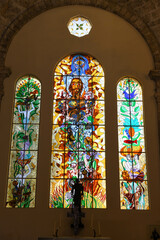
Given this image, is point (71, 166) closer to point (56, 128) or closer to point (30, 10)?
point (56, 128)

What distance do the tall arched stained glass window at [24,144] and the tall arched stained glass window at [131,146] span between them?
2370 mm

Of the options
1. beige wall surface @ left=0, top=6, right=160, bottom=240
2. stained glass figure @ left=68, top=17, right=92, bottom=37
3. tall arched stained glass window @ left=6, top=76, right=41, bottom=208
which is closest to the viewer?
beige wall surface @ left=0, top=6, right=160, bottom=240

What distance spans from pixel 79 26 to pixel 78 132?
11.2 ft

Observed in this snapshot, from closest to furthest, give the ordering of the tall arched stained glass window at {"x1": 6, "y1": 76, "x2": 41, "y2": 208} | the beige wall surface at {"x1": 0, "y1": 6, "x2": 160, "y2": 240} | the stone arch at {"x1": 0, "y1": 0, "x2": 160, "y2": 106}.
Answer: the beige wall surface at {"x1": 0, "y1": 6, "x2": 160, "y2": 240} < the tall arched stained glass window at {"x1": 6, "y1": 76, "x2": 41, "y2": 208} < the stone arch at {"x1": 0, "y1": 0, "x2": 160, "y2": 106}

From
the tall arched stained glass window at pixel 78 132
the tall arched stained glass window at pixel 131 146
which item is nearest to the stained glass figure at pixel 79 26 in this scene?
the tall arched stained glass window at pixel 78 132

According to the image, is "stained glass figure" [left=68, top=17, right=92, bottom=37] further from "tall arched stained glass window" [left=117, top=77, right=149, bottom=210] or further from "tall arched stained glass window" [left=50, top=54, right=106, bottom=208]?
"tall arched stained glass window" [left=117, top=77, right=149, bottom=210]

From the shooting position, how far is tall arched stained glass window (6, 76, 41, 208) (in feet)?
29.1

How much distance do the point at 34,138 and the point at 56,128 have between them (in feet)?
2.23

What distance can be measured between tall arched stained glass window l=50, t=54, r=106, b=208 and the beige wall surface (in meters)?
0.21

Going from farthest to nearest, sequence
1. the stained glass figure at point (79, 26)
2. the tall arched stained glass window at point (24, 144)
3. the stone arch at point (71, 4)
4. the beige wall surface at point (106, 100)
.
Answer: the stained glass figure at point (79, 26), the stone arch at point (71, 4), the tall arched stained glass window at point (24, 144), the beige wall surface at point (106, 100)

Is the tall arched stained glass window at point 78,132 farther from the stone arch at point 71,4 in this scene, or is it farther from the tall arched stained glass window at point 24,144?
the stone arch at point 71,4

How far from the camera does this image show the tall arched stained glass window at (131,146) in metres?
8.87

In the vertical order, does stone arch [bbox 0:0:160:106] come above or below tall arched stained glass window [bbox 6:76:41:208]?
above

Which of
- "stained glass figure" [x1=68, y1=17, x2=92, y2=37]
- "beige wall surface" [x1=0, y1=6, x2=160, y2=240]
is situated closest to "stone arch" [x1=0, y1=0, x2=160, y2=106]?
"beige wall surface" [x1=0, y1=6, x2=160, y2=240]
